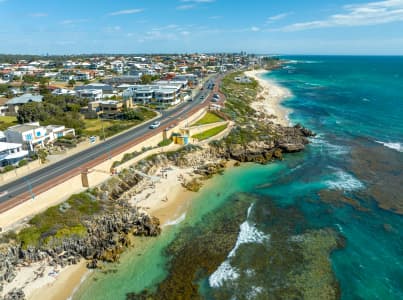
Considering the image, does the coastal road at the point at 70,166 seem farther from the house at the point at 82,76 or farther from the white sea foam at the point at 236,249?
the house at the point at 82,76

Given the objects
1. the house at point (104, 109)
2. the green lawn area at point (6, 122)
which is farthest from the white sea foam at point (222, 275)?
the green lawn area at point (6, 122)

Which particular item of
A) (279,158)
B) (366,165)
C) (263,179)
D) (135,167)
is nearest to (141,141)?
(135,167)

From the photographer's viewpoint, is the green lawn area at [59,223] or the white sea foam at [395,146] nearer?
the green lawn area at [59,223]

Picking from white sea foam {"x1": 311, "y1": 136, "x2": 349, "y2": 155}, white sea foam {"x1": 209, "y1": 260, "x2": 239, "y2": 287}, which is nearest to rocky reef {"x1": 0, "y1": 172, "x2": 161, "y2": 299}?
white sea foam {"x1": 209, "y1": 260, "x2": 239, "y2": 287}

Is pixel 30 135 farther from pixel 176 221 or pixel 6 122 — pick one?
pixel 176 221

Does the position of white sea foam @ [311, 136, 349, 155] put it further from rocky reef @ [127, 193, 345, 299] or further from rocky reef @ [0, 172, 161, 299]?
rocky reef @ [0, 172, 161, 299]

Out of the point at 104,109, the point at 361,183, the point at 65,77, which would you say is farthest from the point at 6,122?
the point at 65,77

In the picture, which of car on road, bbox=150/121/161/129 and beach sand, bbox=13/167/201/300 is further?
car on road, bbox=150/121/161/129
